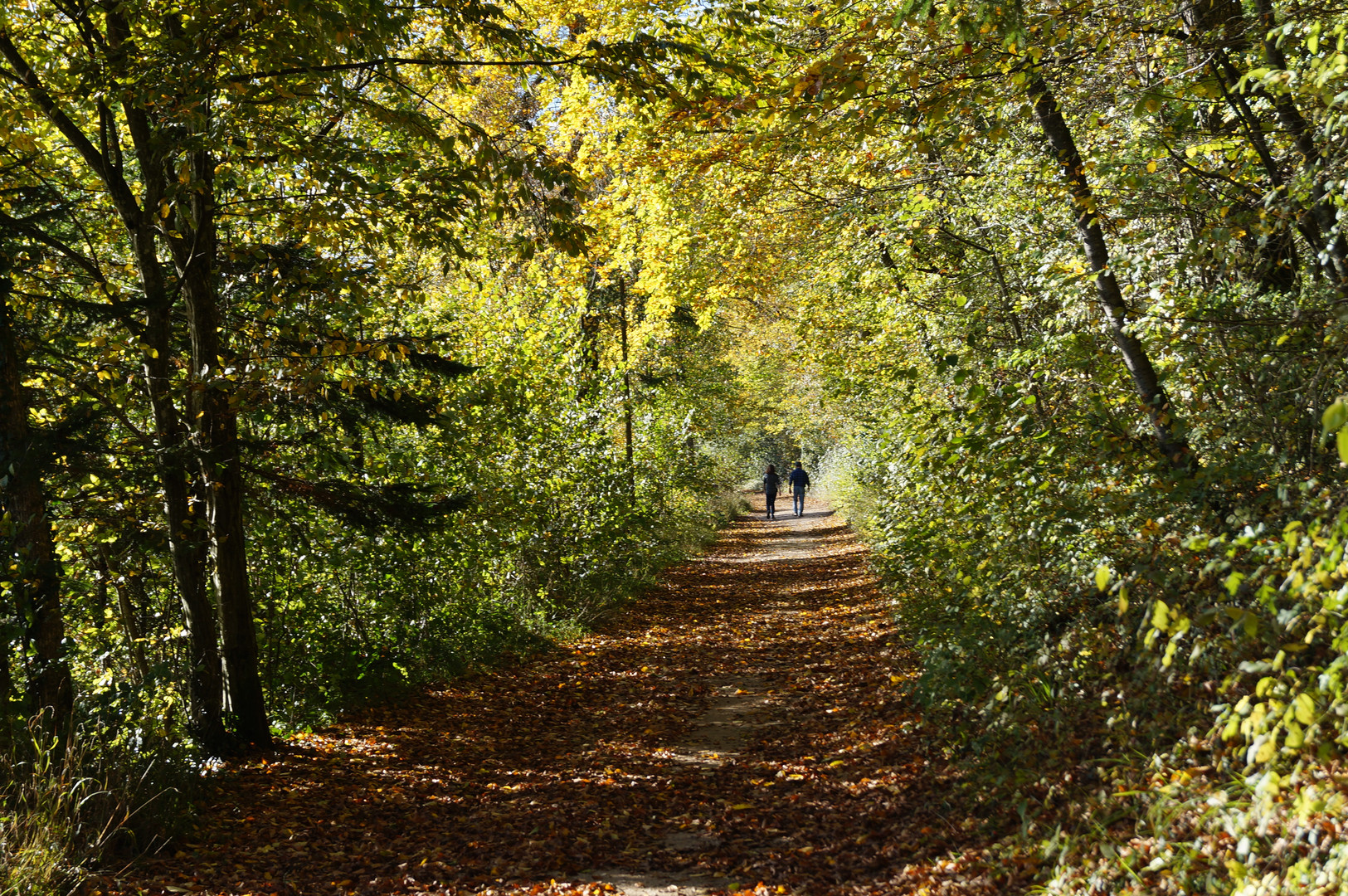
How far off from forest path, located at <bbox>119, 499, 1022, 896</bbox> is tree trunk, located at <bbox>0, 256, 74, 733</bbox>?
127 centimetres

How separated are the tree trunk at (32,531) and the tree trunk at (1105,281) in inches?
263

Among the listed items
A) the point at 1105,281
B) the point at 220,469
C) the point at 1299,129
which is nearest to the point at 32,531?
the point at 220,469

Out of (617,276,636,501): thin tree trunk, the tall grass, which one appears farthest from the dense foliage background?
(617,276,636,501): thin tree trunk

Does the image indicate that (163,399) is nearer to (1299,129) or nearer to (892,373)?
(892,373)

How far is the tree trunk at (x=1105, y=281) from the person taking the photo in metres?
5.34

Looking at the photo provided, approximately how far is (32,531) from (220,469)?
1208mm

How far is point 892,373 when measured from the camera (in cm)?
773

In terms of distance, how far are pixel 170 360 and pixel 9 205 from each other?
4.89 ft

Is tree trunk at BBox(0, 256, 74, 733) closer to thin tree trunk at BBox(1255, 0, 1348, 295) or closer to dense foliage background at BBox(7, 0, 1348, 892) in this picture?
dense foliage background at BBox(7, 0, 1348, 892)

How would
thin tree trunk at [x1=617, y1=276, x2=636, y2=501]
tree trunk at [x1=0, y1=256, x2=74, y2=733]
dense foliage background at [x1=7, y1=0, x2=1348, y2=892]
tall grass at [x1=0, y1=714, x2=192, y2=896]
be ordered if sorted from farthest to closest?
thin tree trunk at [x1=617, y1=276, x2=636, y2=501], tree trunk at [x1=0, y1=256, x2=74, y2=733], tall grass at [x1=0, y1=714, x2=192, y2=896], dense foliage background at [x1=7, y1=0, x2=1348, y2=892]

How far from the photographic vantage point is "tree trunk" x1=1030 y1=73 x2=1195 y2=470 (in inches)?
210

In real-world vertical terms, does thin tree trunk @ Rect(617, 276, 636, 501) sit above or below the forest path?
above

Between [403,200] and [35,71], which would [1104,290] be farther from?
[35,71]

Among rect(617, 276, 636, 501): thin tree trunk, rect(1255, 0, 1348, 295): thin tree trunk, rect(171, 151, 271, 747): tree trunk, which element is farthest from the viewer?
rect(617, 276, 636, 501): thin tree trunk
